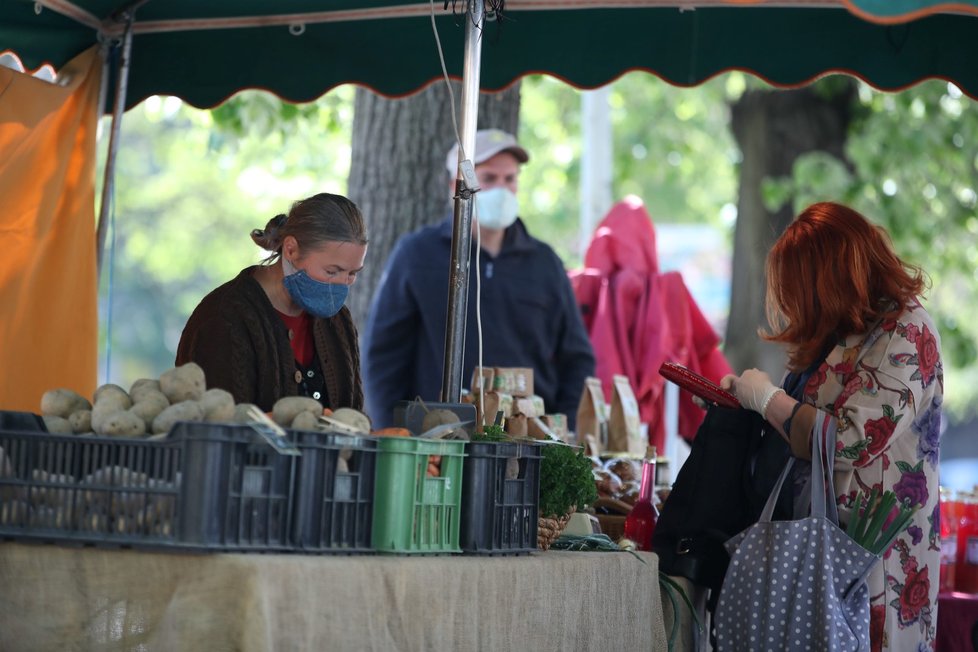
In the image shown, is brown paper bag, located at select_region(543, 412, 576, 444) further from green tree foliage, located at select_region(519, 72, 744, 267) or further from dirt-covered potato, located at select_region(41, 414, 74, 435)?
green tree foliage, located at select_region(519, 72, 744, 267)

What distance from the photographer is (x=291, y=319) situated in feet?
13.7

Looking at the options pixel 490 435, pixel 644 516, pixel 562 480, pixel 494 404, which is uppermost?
pixel 494 404

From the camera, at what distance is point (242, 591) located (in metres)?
2.63

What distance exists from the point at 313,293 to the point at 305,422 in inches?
45.6

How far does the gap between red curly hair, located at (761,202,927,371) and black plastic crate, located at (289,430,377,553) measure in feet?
5.38

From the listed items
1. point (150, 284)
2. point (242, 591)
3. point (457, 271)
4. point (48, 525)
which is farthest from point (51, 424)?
point (150, 284)

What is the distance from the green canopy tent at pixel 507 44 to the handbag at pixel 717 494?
1848mm

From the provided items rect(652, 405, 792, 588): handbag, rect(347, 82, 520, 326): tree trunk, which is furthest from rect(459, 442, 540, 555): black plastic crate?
rect(347, 82, 520, 326): tree trunk

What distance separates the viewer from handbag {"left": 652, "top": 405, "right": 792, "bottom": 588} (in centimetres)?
400

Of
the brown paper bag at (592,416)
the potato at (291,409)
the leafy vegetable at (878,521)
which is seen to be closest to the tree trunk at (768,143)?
the brown paper bag at (592,416)

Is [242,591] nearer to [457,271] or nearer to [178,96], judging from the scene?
[457,271]

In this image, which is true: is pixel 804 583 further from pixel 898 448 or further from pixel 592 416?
pixel 592 416

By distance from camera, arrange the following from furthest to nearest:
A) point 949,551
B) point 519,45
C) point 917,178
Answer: point 917,178, point 519,45, point 949,551

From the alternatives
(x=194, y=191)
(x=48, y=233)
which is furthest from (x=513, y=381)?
(x=194, y=191)
